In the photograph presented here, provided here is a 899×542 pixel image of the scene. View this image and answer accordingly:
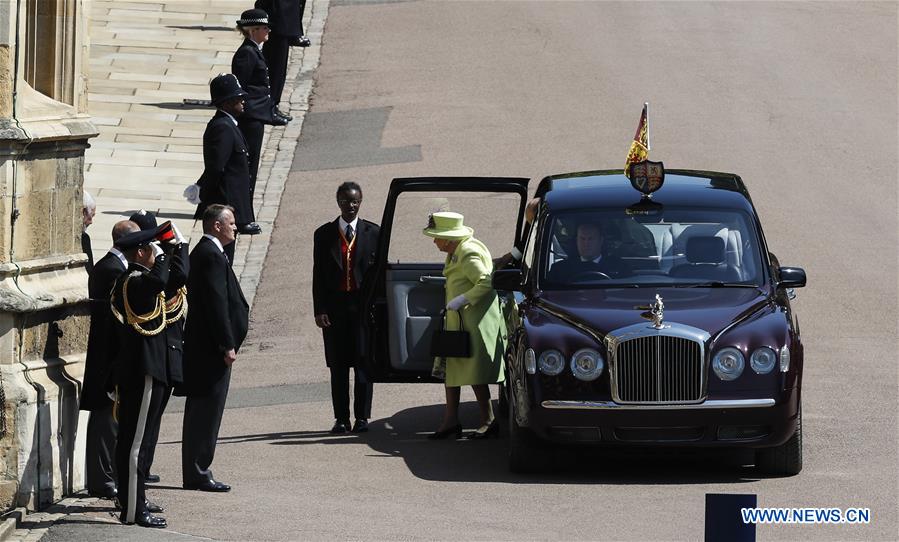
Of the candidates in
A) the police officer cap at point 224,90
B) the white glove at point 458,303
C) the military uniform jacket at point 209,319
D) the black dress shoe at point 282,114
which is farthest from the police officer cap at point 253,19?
the military uniform jacket at point 209,319

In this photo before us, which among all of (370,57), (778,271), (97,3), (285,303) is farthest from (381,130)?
(778,271)

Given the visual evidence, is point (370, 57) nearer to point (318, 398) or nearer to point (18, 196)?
point (318, 398)

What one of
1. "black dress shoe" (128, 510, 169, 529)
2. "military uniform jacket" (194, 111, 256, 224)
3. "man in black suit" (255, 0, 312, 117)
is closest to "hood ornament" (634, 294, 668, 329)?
"black dress shoe" (128, 510, 169, 529)

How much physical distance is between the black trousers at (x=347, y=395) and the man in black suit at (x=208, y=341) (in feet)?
7.14

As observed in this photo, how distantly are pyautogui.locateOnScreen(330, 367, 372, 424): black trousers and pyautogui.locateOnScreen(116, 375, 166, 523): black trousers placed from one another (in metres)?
3.21

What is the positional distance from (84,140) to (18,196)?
2.24 feet

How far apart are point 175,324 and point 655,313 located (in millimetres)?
3185

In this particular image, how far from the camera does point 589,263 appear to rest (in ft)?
40.3

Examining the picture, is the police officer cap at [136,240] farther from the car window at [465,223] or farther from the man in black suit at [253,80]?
Result: the man in black suit at [253,80]

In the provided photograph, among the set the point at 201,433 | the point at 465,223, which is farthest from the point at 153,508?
the point at 465,223

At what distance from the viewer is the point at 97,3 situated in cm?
3023

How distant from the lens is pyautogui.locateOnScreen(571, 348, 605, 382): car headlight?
1128 cm

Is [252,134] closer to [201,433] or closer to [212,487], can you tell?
[201,433]

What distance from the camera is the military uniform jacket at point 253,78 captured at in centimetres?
1944
